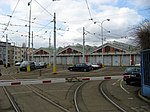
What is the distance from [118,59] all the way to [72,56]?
16.8 metres

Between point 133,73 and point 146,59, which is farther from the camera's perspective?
point 133,73

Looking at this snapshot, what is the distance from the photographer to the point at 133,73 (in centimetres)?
2342

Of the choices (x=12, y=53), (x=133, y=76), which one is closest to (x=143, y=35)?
(x=133, y=76)

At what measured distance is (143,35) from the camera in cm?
2856

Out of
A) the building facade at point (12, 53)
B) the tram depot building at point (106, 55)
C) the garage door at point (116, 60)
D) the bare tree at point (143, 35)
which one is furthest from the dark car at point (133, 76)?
the building facade at point (12, 53)

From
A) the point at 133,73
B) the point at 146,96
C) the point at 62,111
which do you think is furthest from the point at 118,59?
the point at 62,111

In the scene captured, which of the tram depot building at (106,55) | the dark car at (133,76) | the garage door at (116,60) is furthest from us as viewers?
the garage door at (116,60)

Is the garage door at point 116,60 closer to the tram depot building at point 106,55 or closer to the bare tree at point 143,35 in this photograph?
the tram depot building at point 106,55

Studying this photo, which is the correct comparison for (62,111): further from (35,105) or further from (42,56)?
(42,56)

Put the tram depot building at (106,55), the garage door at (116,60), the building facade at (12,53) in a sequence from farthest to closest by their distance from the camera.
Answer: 1. the building facade at (12,53)
2. the garage door at (116,60)
3. the tram depot building at (106,55)

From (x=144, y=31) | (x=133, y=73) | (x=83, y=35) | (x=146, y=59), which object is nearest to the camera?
(x=146, y=59)

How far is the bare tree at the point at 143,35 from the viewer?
27847mm

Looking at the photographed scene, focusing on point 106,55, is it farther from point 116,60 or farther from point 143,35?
point 143,35

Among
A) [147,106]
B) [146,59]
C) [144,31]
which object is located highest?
[144,31]
